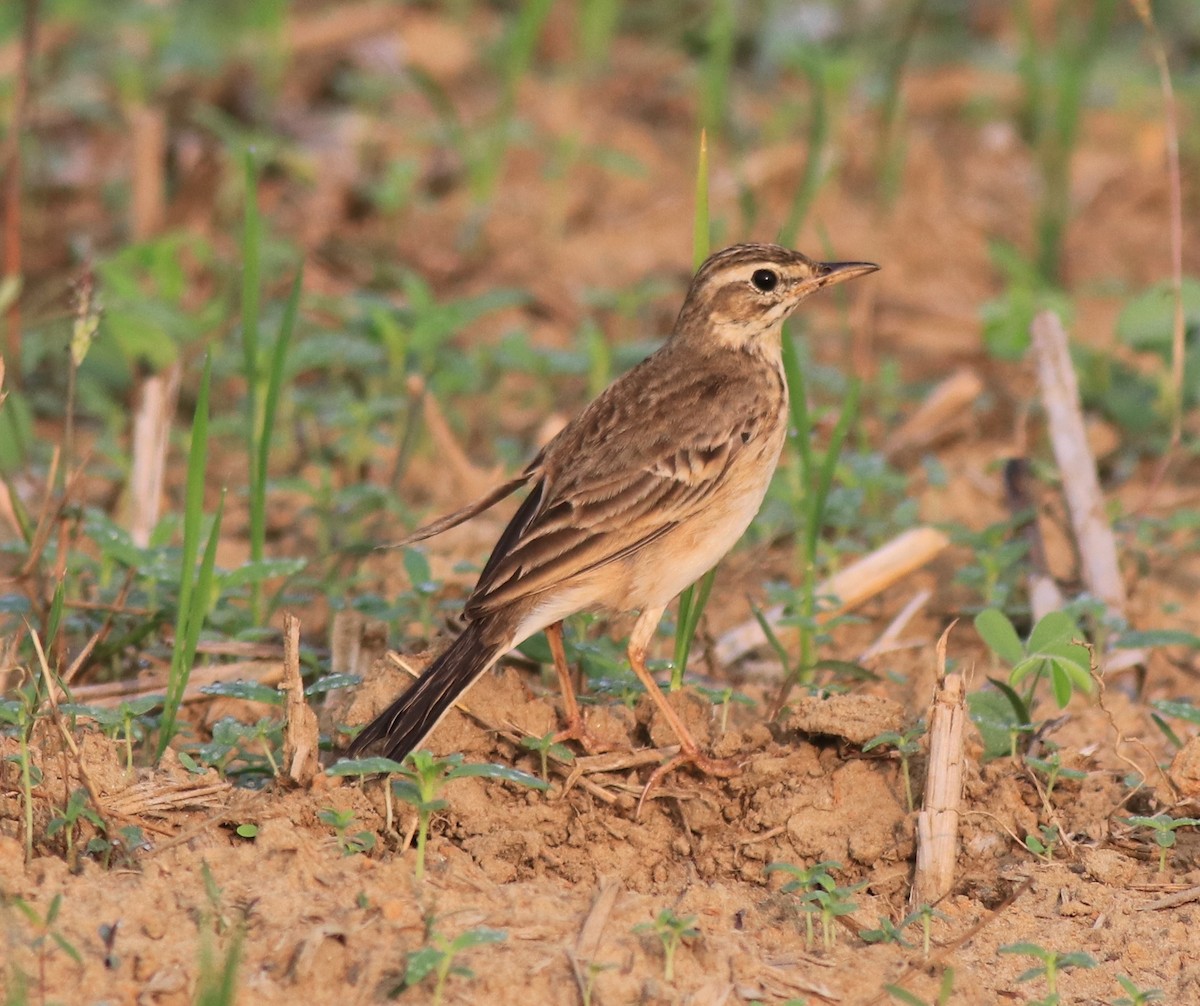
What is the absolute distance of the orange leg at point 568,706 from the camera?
4824 millimetres

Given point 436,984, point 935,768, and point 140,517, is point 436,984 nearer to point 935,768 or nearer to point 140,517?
point 935,768

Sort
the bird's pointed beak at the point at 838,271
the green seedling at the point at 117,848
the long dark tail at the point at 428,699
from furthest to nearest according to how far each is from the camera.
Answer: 1. the bird's pointed beak at the point at 838,271
2. the long dark tail at the point at 428,699
3. the green seedling at the point at 117,848

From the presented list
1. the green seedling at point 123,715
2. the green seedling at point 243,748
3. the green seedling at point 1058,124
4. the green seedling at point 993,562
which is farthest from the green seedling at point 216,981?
the green seedling at point 1058,124

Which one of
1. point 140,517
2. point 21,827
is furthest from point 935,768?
point 140,517

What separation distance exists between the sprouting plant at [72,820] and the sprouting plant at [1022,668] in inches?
91.7

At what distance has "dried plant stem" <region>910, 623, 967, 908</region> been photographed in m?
4.44

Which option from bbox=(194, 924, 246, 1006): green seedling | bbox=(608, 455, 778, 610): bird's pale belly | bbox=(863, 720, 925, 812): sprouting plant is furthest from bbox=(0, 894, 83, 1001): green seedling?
bbox=(863, 720, 925, 812): sprouting plant

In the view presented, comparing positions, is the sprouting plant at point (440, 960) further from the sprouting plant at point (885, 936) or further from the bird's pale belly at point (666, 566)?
the bird's pale belly at point (666, 566)

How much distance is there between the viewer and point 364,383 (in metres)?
7.98

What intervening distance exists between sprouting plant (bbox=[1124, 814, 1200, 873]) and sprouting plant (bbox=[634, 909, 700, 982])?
4.14ft

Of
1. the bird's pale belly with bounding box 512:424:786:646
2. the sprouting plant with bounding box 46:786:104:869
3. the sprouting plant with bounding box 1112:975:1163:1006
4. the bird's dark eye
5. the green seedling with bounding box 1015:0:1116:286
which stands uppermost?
the green seedling with bounding box 1015:0:1116:286

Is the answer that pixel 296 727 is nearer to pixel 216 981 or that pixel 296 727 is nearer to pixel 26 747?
pixel 26 747

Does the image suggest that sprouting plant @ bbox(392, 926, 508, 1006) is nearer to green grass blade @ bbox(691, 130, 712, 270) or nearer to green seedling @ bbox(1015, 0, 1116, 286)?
green grass blade @ bbox(691, 130, 712, 270)

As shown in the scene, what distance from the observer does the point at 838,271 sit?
5.66 meters
